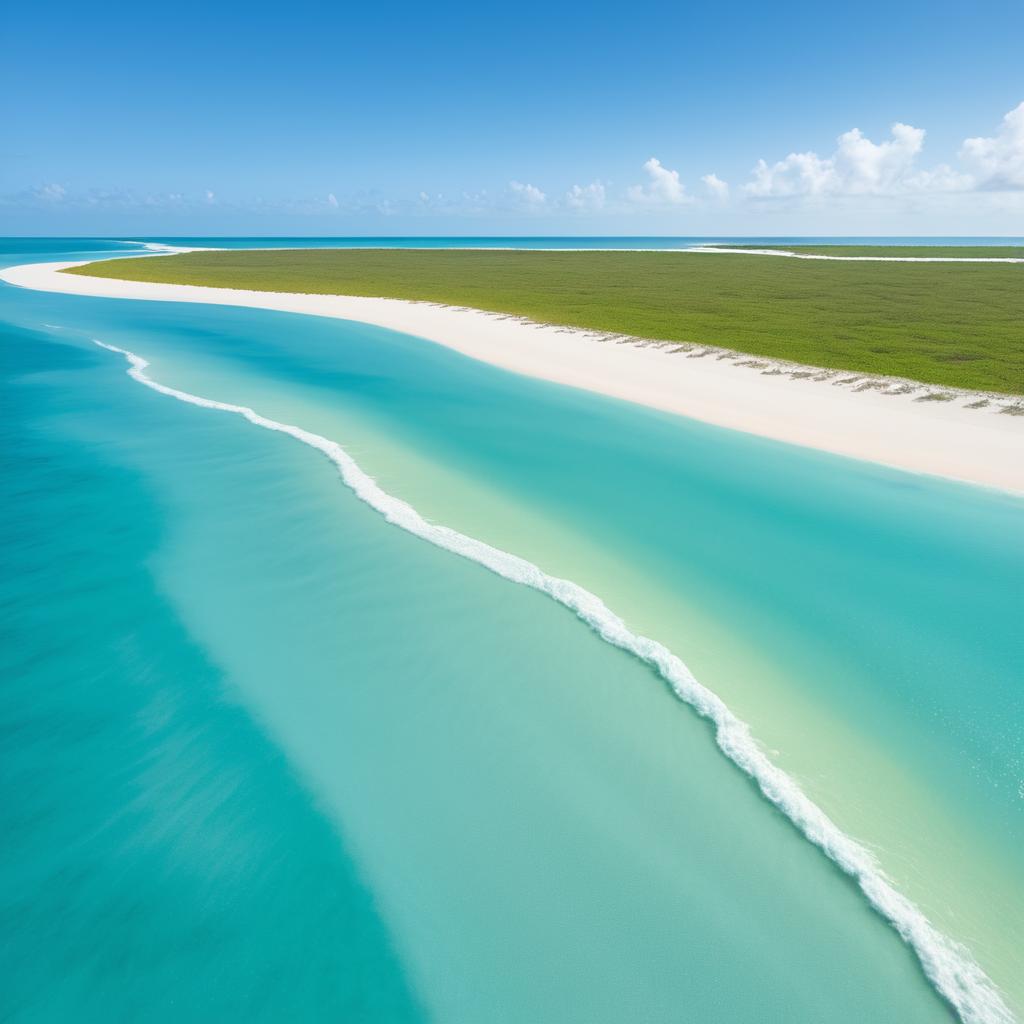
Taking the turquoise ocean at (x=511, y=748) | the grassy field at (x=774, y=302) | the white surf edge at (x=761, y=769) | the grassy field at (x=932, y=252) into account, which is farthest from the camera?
the grassy field at (x=932, y=252)

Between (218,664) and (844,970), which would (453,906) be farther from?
(218,664)

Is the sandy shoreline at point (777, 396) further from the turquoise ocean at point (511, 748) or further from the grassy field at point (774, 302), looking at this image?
the grassy field at point (774, 302)

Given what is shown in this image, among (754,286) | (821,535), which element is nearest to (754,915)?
(821,535)

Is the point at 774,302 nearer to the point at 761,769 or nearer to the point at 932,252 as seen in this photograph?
the point at 761,769

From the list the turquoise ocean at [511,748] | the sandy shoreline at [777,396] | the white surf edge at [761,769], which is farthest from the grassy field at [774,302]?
the white surf edge at [761,769]

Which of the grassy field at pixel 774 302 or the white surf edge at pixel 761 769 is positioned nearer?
the white surf edge at pixel 761 769

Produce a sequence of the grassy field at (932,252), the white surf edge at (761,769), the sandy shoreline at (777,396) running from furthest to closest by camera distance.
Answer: the grassy field at (932,252)
the sandy shoreline at (777,396)
the white surf edge at (761,769)

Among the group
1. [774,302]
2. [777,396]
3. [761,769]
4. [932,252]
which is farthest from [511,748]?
[932,252]
